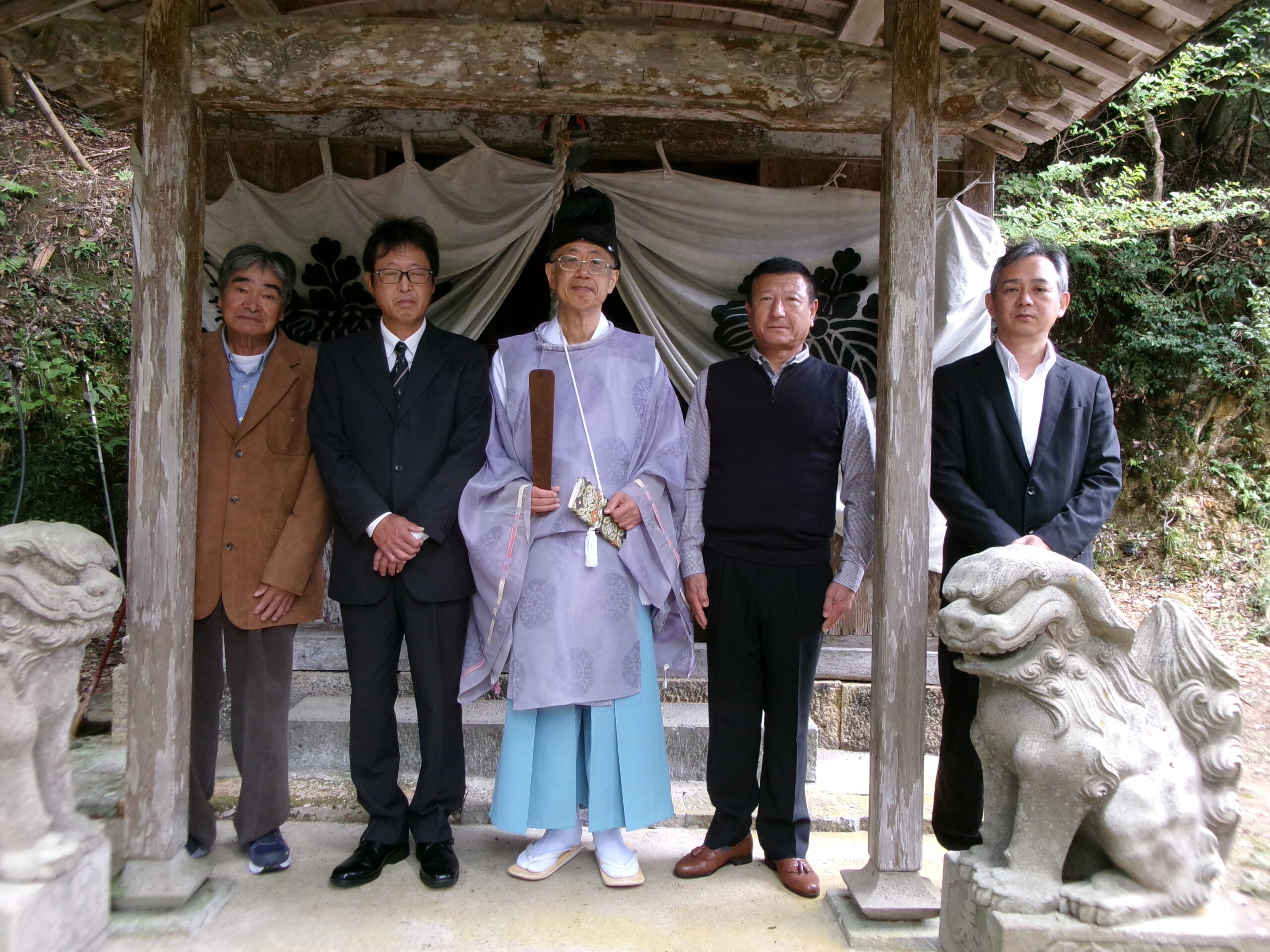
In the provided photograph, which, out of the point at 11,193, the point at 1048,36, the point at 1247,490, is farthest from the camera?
the point at 11,193

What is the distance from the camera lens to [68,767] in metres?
2.67

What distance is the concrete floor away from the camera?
281 centimetres

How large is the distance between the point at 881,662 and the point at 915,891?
72cm

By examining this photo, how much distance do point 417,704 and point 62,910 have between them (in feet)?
3.68

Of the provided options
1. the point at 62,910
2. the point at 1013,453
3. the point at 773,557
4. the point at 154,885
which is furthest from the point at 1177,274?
the point at 62,910

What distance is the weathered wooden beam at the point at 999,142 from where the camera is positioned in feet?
15.0

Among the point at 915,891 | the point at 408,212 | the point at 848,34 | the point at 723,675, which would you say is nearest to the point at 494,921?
the point at 723,675

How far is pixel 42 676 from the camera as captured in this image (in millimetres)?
2564

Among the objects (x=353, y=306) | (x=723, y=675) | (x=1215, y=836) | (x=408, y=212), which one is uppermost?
(x=408, y=212)

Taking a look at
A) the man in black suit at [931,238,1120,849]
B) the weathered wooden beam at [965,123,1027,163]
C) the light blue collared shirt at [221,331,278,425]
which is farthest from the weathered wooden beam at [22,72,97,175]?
the man in black suit at [931,238,1120,849]

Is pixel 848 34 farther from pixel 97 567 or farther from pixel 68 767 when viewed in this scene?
pixel 68 767

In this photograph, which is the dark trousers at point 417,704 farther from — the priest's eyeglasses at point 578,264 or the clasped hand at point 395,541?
the priest's eyeglasses at point 578,264

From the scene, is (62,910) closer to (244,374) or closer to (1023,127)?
(244,374)

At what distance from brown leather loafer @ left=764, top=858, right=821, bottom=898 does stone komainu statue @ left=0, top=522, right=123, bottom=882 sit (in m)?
2.17
